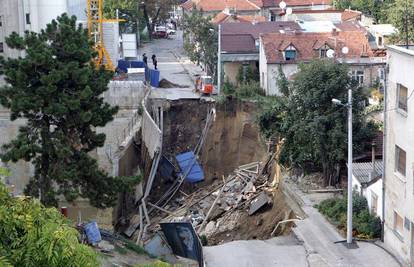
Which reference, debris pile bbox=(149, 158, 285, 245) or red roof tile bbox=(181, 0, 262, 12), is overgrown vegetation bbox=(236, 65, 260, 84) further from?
red roof tile bbox=(181, 0, 262, 12)

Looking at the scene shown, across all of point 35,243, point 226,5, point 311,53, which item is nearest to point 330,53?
point 311,53

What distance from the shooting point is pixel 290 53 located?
44438 mm

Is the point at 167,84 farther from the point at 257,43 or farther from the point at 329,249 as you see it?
the point at 329,249

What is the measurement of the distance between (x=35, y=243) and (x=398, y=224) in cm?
1719

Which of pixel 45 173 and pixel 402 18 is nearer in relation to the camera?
pixel 45 173

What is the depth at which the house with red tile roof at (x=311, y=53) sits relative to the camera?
43750 mm

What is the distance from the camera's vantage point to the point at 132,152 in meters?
41.7

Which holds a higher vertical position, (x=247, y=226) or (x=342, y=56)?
(x=342, y=56)

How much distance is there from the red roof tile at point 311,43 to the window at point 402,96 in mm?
20223

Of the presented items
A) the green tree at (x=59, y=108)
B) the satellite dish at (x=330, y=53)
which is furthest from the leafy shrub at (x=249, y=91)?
the green tree at (x=59, y=108)

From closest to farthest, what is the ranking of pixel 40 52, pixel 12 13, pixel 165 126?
1. pixel 40 52
2. pixel 165 126
3. pixel 12 13

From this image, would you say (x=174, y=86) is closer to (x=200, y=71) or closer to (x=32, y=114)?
(x=200, y=71)

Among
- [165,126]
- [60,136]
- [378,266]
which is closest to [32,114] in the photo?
[60,136]

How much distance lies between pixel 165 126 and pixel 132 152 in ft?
13.4
